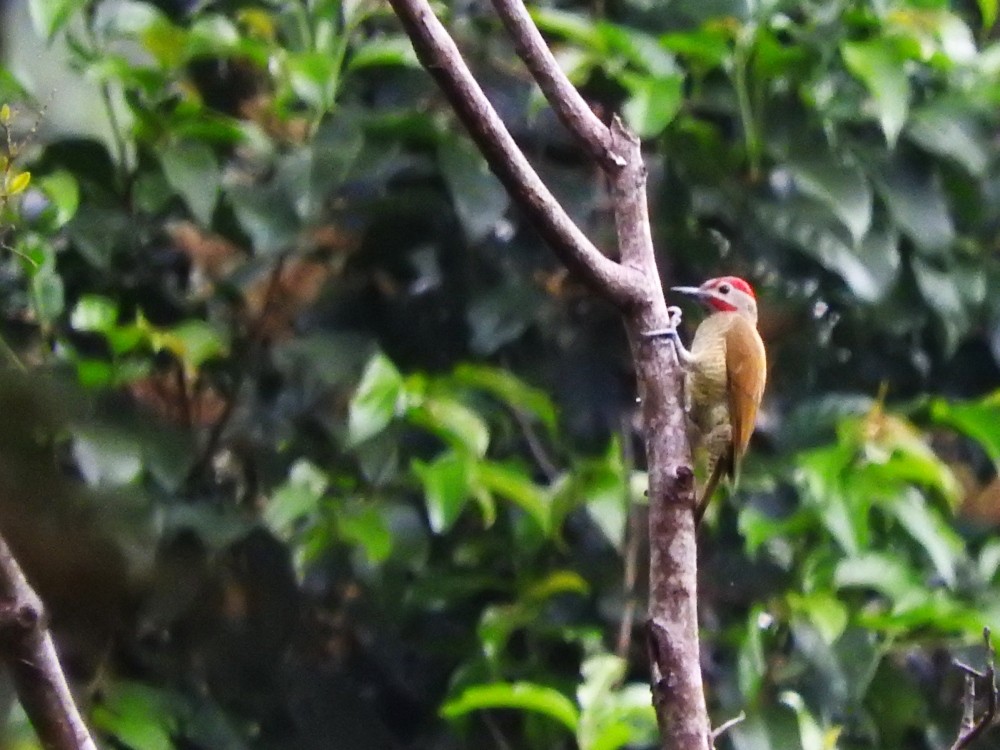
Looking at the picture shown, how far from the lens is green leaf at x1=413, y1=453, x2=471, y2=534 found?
2.25 m

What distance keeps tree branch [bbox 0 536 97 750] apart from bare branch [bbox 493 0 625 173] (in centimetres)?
78

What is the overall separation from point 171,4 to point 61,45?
10.4 inches

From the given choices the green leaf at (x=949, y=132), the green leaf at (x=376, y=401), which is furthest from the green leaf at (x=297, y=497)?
the green leaf at (x=949, y=132)

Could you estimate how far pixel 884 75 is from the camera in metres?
2.49

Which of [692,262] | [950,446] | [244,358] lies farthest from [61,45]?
[950,446]

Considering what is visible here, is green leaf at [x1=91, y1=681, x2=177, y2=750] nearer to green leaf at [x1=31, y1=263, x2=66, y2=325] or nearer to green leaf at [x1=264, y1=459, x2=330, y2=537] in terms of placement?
green leaf at [x1=264, y1=459, x2=330, y2=537]

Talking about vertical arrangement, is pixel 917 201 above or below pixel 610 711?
above

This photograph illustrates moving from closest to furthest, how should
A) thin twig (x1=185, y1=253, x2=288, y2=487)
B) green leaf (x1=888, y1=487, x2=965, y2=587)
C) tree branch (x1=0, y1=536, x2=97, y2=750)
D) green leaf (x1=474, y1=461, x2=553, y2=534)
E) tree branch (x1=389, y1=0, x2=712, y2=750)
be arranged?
tree branch (x1=0, y1=536, x2=97, y2=750)
tree branch (x1=389, y1=0, x2=712, y2=750)
green leaf (x1=474, y1=461, x2=553, y2=534)
green leaf (x1=888, y1=487, x2=965, y2=587)
thin twig (x1=185, y1=253, x2=288, y2=487)

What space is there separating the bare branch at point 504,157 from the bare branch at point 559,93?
0.33 feet

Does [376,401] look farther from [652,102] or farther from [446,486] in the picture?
[652,102]

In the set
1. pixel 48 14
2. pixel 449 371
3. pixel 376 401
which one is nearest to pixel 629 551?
pixel 449 371

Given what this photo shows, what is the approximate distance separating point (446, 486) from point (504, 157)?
0.75 meters

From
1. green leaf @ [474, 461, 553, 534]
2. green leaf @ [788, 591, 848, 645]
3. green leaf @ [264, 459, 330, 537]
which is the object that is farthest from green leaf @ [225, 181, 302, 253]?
green leaf @ [788, 591, 848, 645]

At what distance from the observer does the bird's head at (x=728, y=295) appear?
264 cm
